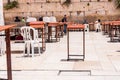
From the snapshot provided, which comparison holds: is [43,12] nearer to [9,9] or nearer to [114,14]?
[9,9]

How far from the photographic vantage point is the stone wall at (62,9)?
24344 millimetres

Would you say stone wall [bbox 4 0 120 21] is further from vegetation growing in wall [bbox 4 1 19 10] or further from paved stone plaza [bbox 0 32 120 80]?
paved stone plaza [bbox 0 32 120 80]

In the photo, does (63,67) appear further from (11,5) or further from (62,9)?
(11,5)

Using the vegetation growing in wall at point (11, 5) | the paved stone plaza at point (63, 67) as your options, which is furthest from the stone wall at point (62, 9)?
the paved stone plaza at point (63, 67)

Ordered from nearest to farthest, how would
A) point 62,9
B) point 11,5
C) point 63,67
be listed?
point 63,67
point 11,5
point 62,9

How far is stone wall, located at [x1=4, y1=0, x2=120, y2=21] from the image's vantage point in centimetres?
2434

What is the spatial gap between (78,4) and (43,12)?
2.55 metres

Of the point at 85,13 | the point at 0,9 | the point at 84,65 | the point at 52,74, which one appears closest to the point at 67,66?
the point at 84,65

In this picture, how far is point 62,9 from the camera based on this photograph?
80.3 ft

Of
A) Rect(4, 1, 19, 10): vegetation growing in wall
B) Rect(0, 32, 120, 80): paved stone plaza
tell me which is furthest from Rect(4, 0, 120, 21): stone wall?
Rect(0, 32, 120, 80): paved stone plaza

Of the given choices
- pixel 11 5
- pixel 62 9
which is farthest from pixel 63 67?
pixel 11 5

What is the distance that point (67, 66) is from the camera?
8.48 m

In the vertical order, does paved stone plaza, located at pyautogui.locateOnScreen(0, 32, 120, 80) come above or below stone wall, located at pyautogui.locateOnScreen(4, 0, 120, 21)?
below

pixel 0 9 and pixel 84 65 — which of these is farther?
pixel 0 9
